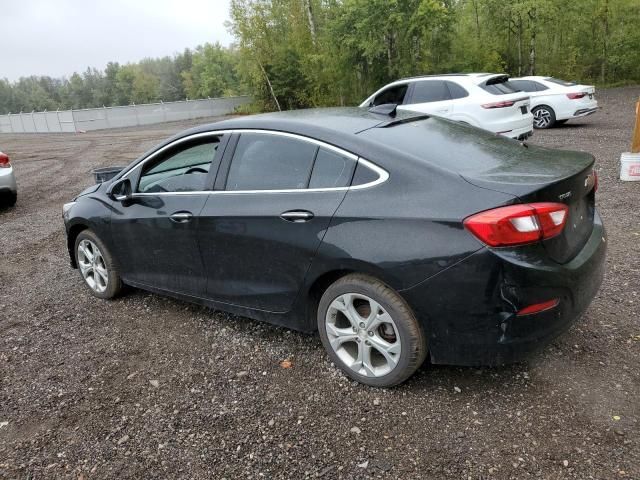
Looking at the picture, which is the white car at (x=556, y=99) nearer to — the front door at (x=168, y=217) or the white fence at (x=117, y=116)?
the front door at (x=168, y=217)

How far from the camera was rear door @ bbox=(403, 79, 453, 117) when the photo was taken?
10553 mm

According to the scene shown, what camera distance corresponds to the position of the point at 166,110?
40625mm

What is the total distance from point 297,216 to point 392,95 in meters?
9.16

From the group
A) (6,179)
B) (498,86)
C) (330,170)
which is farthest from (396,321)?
(498,86)

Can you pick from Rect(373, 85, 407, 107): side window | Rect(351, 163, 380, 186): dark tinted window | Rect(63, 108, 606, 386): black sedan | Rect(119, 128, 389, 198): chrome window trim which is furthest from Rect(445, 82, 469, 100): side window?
Rect(351, 163, 380, 186): dark tinted window

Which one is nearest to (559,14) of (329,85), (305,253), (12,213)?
(329,85)

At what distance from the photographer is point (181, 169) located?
13.9ft

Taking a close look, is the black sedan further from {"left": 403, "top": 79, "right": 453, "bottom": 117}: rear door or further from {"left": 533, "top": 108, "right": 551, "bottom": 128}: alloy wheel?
{"left": 533, "top": 108, "right": 551, "bottom": 128}: alloy wheel

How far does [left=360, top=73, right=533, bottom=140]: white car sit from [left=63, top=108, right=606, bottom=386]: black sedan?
6893 millimetres

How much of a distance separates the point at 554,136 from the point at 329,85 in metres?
21.7

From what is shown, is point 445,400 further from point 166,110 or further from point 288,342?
point 166,110

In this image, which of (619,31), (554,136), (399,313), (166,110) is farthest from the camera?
(166,110)

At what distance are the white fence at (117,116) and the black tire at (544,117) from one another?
1243 inches

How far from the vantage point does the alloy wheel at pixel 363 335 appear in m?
2.91
